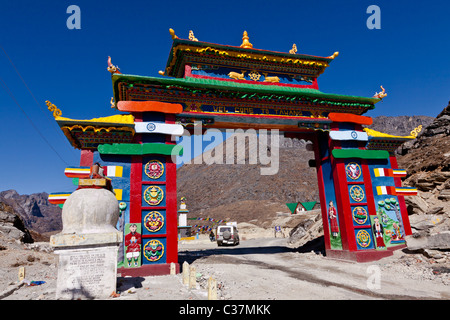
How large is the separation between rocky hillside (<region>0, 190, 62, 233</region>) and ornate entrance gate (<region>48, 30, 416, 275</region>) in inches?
5010

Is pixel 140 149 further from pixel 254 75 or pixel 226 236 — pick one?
pixel 226 236

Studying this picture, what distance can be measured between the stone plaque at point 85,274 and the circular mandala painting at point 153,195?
4.75 metres

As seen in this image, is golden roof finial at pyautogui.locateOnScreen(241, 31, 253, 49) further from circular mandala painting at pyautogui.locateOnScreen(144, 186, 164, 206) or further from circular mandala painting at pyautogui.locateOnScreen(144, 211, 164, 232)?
circular mandala painting at pyautogui.locateOnScreen(144, 211, 164, 232)

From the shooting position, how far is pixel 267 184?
284 feet

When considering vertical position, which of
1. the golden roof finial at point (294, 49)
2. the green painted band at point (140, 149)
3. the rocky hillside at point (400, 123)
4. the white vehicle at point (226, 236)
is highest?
the rocky hillside at point (400, 123)

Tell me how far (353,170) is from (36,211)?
16113 centimetres

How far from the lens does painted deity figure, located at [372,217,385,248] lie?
43.8ft

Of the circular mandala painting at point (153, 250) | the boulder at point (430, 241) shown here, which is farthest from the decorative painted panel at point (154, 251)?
the boulder at point (430, 241)

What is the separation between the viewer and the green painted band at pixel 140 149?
11.0 meters

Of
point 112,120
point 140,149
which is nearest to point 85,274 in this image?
point 140,149

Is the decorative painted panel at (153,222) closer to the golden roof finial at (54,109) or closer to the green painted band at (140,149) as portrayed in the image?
the green painted band at (140,149)
